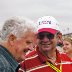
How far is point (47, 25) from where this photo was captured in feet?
18.2

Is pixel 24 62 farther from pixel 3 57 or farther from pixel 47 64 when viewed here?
pixel 3 57

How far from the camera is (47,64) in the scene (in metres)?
5.44

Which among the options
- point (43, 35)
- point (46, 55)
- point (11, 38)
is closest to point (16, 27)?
point (11, 38)

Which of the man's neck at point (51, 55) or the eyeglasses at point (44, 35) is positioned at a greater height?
the eyeglasses at point (44, 35)

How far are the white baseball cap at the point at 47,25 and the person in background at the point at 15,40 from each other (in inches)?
14.8

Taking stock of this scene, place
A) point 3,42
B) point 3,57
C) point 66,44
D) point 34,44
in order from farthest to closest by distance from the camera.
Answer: point 66,44 < point 34,44 < point 3,42 < point 3,57

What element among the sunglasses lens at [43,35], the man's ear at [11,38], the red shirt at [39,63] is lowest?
the red shirt at [39,63]

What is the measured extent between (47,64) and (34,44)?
0.33 m

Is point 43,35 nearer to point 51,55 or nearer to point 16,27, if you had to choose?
point 51,55

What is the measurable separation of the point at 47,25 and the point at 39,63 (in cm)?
55

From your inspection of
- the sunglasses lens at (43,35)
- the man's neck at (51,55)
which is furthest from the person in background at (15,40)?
the man's neck at (51,55)

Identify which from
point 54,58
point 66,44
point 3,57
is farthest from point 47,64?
point 66,44

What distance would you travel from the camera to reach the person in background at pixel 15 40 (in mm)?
4430

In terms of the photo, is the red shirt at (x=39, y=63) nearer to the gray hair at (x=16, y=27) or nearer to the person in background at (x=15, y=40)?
the person in background at (x=15, y=40)
